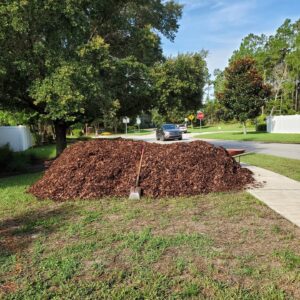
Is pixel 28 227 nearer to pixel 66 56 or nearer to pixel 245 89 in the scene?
pixel 66 56

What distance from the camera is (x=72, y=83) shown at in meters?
9.92

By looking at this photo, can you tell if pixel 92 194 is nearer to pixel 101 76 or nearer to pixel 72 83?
pixel 72 83

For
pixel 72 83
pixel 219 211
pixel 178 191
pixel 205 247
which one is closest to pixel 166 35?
pixel 72 83

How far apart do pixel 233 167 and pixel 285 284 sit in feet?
17.9

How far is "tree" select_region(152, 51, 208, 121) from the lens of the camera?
12.6 metres

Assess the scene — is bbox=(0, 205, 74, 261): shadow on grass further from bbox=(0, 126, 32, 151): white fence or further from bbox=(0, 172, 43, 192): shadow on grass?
bbox=(0, 126, 32, 151): white fence

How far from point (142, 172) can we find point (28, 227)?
3185 millimetres

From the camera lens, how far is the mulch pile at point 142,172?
25.3ft

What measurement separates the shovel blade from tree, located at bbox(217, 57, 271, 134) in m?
29.9

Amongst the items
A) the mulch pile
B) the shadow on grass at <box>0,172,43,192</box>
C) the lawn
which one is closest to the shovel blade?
the mulch pile

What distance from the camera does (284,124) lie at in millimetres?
36031

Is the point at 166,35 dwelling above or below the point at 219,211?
above

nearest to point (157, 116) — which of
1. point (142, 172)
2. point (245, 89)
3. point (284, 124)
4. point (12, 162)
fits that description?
point (245, 89)

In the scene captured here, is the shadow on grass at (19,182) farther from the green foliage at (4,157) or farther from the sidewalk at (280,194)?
the sidewalk at (280,194)
